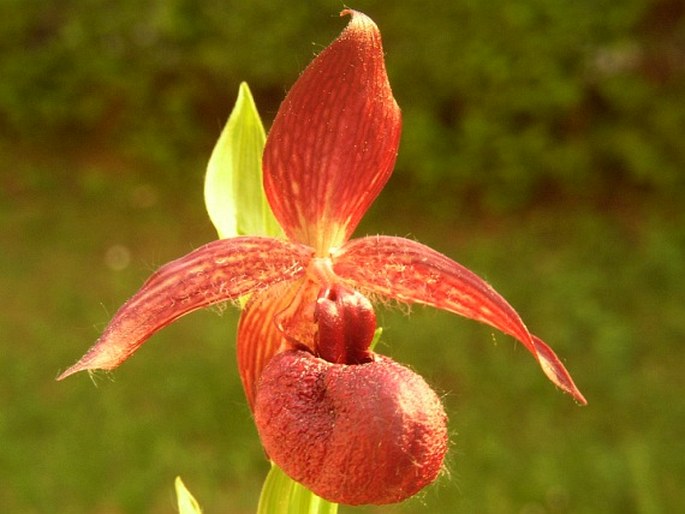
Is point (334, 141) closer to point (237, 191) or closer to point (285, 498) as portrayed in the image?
point (237, 191)

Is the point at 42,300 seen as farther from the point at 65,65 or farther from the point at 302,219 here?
the point at 302,219

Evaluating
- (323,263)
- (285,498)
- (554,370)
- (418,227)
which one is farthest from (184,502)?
(418,227)

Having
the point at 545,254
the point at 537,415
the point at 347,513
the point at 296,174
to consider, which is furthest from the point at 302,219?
the point at 545,254

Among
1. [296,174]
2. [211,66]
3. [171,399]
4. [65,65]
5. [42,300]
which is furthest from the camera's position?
[65,65]

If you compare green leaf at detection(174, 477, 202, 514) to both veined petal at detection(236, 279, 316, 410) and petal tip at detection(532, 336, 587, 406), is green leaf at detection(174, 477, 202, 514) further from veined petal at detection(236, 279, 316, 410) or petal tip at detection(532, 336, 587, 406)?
petal tip at detection(532, 336, 587, 406)

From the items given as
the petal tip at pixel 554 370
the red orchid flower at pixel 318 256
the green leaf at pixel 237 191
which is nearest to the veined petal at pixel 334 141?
the red orchid flower at pixel 318 256

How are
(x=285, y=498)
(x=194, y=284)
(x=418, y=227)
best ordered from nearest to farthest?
1. (x=194, y=284)
2. (x=285, y=498)
3. (x=418, y=227)
